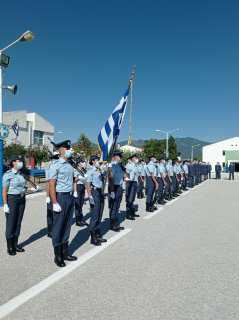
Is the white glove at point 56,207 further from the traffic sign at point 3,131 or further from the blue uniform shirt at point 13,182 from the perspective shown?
the traffic sign at point 3,131

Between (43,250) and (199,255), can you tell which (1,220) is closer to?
(43,250)

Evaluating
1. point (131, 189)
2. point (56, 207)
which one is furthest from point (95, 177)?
point (131, 189)

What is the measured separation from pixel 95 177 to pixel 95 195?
1.11 feet

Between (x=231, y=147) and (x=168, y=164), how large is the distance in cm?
8250

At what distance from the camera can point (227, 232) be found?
28.3 ft

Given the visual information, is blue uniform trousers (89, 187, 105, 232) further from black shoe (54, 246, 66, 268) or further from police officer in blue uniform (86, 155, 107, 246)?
black shoe (54, 246, 66, 268)

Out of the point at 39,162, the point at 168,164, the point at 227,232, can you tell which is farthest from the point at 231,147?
the point at 227,232

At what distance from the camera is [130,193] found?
1102 cm

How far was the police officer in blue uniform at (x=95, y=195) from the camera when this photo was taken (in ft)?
23.6

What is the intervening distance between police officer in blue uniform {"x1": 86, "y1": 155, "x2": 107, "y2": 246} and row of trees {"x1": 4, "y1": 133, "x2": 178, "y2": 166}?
3.35 meters

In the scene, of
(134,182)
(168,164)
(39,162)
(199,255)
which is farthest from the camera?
(39,162)

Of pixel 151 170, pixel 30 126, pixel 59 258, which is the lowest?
pixel 59 258

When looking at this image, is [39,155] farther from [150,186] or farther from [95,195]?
[95,195]

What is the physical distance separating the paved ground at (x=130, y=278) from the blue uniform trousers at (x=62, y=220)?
15.5 inches
